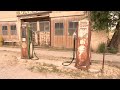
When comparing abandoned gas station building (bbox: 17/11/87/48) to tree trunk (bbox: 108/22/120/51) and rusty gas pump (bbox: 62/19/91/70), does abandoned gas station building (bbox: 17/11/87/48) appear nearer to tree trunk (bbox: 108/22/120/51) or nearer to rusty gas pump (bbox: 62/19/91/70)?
tree trunk (bbox: 108/22/120/51)

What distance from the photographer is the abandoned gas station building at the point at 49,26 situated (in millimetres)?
14062

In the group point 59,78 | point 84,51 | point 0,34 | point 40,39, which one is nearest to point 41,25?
point 40,39

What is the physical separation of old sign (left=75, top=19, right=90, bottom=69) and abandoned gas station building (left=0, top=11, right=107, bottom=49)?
18.2 ft

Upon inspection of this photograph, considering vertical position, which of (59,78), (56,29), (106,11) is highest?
(106,11)

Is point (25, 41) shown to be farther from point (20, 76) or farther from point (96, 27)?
point (96, 27)

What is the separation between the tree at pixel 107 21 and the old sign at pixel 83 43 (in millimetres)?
5003

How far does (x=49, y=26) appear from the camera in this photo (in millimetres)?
16344

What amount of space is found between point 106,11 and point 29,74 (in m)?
7.56

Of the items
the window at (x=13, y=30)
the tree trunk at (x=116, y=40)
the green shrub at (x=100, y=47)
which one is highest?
the window at (x=13, y=30)

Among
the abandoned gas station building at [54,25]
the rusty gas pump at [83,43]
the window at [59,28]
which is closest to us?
the rusty gas pump at [83,43]

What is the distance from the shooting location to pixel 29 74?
732cm

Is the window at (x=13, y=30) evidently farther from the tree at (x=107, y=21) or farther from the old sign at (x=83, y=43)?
the old sign at (x=83, y=43)

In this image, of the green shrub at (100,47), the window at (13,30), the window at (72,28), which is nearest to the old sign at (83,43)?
the green shrub at (100,47)

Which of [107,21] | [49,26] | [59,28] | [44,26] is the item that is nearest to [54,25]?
[59,28]
